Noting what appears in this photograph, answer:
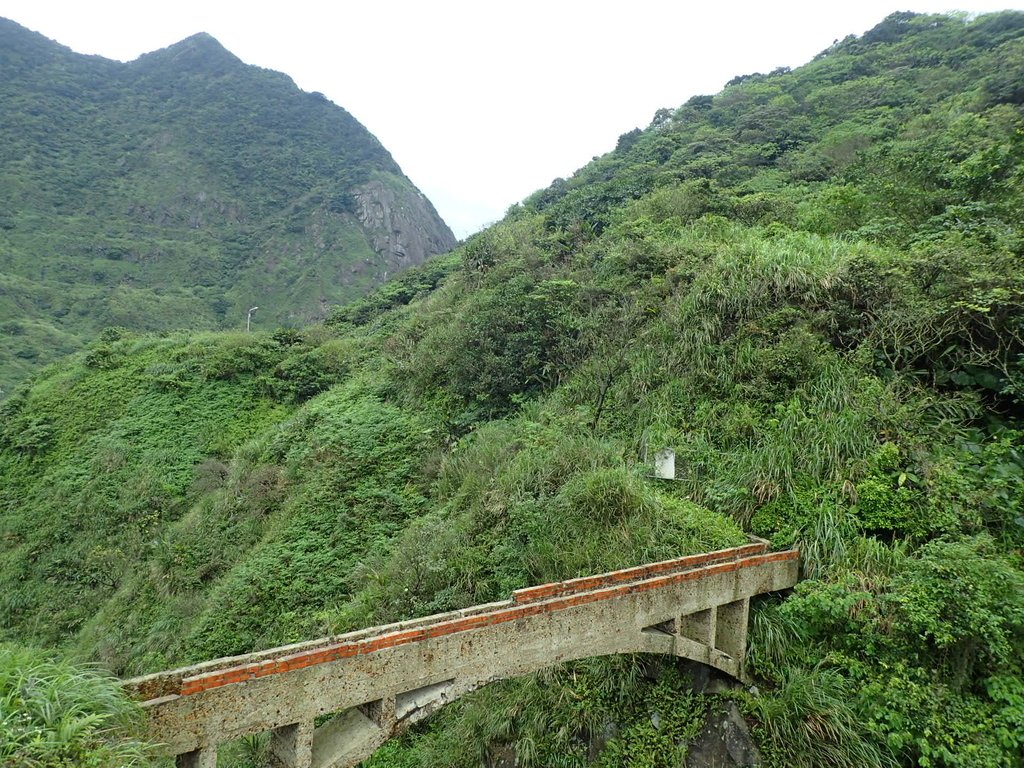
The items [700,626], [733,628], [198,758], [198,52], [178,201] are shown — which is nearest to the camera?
[198,758]

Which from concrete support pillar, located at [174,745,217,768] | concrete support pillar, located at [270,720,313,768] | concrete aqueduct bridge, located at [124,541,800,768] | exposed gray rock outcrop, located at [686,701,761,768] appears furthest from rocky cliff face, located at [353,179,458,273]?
concrete support pillar, located at [174,745,217,768]

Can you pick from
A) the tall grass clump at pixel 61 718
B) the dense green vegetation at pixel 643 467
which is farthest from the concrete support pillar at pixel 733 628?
the tall grass clump at pixel 61 718

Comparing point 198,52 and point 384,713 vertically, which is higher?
point 198,52

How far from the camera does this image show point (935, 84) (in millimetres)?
21922

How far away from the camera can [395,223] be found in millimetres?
79500

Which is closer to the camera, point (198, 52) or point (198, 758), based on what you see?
point (198, 758)

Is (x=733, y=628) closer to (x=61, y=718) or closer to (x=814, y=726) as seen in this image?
(x=814, y=726)

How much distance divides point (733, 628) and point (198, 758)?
4.69 meters

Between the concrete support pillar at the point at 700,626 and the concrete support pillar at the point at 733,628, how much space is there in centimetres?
29

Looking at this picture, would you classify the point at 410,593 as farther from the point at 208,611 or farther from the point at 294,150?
the point at 294,150

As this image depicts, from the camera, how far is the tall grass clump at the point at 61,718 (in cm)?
212

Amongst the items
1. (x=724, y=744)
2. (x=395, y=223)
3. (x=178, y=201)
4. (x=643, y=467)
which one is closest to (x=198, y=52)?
(x=178, y=201)

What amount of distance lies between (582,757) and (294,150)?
99716mm

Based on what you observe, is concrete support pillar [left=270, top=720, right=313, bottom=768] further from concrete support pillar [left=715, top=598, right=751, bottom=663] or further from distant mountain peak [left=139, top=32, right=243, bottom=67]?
distant mountain peak [left=139, top=32, right=243, bottom=67]
